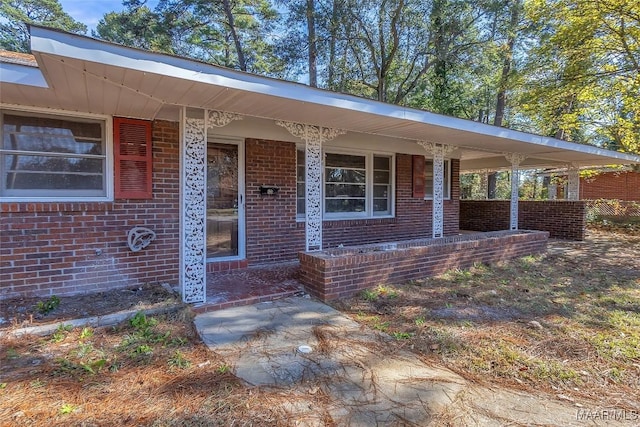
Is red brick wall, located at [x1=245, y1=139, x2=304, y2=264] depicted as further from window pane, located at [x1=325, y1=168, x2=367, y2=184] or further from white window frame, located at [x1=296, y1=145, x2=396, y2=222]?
window pane, located at [x1=325, y1=168, x2=367, y2=184]

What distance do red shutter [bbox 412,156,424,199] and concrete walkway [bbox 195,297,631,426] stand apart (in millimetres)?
5025

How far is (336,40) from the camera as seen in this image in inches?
476

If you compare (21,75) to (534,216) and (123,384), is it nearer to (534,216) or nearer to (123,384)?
(123,384)

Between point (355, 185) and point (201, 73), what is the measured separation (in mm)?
4633

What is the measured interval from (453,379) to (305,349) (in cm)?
118

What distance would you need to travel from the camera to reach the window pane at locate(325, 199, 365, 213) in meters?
7.01

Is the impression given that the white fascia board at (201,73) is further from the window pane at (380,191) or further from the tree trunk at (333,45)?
A: the tree trunk at (333,45)

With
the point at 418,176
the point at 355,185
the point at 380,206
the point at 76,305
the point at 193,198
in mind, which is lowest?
the point at 76,305

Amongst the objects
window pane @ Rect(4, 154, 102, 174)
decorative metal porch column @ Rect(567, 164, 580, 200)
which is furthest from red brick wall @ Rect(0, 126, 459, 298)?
decorative metal porch column @ Rect(567, 164, 580, 200)

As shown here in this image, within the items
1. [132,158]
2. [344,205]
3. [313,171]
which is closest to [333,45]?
[344,205]

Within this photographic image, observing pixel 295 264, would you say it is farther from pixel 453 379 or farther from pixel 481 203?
pixel 481 203

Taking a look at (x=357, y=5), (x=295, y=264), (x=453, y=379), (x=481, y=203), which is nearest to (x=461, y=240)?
(x=295, y=264)

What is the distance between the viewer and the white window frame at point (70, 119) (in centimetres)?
387

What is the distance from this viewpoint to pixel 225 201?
5.67 meters
